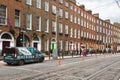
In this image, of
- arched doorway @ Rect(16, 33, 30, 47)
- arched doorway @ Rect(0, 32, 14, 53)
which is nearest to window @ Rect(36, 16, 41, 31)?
arched doorway @ Rect(16, 33, 30, 47)

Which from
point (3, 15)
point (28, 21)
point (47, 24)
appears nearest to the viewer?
point (3, 15)

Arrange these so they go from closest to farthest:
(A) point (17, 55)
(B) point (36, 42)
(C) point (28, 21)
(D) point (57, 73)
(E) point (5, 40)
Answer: (D) point (57, 73), (A) point (17, 55), (E) point (5, 40), (C) point (28, 21), (B) point (36, 42)

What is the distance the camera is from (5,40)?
116 ft

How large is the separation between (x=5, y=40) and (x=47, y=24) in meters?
13.6

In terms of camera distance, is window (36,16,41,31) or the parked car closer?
the parked car

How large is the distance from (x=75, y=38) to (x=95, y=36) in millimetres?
20965

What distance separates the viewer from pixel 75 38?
206 feet

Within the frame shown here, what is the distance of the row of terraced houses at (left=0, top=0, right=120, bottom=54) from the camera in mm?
36125

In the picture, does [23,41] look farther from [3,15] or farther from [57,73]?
[57,73]

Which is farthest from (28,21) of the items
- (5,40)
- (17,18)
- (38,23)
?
(5,40)

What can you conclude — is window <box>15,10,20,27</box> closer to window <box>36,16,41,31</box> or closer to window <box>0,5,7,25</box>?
window <box>0,5,7,25</box>

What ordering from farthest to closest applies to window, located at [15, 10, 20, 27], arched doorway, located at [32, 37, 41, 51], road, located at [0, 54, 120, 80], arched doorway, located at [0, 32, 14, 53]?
arched doorway, located at [32, 37, 41, 51], window, located at [15, 10, 20, 27], arched doorway, located at [0, 32, 14, 53], road, located at [0, 54, 120, 80]

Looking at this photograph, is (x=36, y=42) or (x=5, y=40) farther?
(x=36, y=42)

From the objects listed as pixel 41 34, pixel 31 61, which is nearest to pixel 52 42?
pixel 41 34
